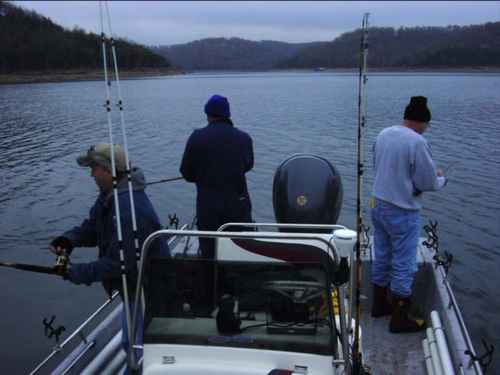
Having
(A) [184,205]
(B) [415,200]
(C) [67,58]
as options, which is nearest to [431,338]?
(B) [415,200]

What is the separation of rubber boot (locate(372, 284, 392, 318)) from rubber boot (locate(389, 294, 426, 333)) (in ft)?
0.61

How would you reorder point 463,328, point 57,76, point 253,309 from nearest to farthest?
point 253,309, point 463,328, point 57,76

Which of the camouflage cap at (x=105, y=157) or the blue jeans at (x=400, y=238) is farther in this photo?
the blue jeans at (x=400, y=238)

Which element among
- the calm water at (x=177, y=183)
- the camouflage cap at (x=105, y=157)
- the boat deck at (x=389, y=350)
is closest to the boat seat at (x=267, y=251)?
the camouflage cap at (x=105, y=157)

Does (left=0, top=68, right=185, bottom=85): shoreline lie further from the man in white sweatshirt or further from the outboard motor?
the man in white sweatshirt

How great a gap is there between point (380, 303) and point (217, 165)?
175 centimetres

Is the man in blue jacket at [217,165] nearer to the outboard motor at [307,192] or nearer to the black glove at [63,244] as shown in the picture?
the outboard motor at [307,192]

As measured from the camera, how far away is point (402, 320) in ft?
13.0

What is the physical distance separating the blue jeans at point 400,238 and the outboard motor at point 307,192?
99 cm

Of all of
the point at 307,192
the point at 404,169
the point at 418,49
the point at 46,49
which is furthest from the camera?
the point at 418,49

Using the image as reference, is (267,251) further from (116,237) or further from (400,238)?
(400,238)

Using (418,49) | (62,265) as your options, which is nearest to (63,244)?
(62,265)

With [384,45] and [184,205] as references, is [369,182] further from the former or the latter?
[384,45]

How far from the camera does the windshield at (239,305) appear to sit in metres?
2.49
